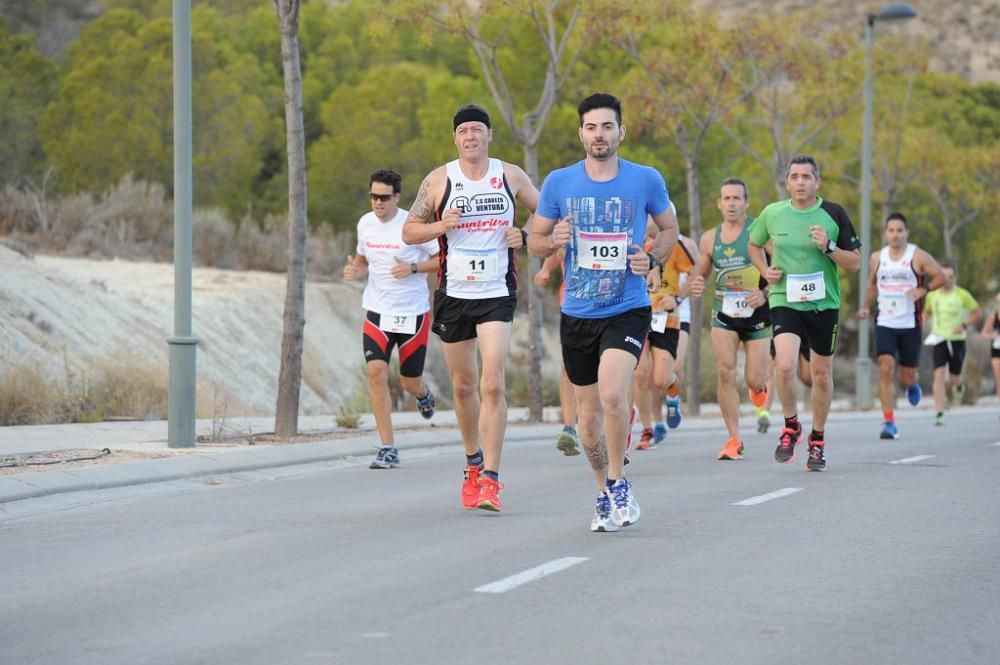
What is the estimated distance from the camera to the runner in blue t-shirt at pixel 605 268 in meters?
10.2

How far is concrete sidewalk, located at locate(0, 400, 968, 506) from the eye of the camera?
12.8m

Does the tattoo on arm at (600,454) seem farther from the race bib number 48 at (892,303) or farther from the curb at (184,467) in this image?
the race bib number 48 at (892,303)

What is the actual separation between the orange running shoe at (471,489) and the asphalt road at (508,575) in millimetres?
118

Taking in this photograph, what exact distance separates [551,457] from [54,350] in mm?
8849

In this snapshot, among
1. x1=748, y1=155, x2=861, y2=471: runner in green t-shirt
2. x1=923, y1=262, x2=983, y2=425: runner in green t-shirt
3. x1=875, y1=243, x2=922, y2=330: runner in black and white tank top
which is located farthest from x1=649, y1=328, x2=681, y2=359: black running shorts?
x1=923, y1=262, x2=983, y2=425: runner in green t-shirt

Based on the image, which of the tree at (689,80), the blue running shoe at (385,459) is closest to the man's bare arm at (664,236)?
the blue running shoe at (385,459)

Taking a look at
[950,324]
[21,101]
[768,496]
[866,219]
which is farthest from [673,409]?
[21,101]

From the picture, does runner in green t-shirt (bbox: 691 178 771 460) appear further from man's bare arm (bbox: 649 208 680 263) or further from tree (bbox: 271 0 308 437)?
man's bare arm (bbox: 649 208 680 263)

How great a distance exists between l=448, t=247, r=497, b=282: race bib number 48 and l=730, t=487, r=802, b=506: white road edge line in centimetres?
242

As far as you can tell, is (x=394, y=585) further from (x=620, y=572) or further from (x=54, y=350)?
(x=54, y=350)

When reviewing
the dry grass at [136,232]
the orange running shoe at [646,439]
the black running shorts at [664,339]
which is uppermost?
the dry grass at [136,232]

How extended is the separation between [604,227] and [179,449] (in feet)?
21.0

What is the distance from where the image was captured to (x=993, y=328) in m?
27.1

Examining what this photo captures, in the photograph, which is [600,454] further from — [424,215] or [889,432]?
[889,432]
